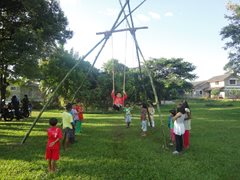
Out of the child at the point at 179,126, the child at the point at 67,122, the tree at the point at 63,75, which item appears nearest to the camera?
the child at the point at 179,126

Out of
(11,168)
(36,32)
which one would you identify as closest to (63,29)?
(36,32)

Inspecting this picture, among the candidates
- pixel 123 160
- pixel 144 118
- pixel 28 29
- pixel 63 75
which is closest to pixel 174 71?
pixel 63 75

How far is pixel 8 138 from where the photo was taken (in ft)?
48.8

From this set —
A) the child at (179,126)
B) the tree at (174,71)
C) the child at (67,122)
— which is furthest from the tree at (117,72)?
the child at (179,126)

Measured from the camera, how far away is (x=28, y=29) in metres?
23.9

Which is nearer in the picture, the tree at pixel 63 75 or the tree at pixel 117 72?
the tree at pixel 117 72

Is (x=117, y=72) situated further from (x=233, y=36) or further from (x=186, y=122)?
(x=186, y=122)

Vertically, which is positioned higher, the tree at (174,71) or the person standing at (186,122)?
the tree at (174,71)

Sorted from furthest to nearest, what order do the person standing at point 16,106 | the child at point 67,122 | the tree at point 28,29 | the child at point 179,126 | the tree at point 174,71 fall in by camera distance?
the tree at point 174,71, the person standing at point 16,106, the tree at point 28,29, the child at point 67,122, the child at point 179,126

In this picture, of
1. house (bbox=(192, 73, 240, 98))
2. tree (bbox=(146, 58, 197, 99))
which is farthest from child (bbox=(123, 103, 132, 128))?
house (bbox=(192, 73, 240, 98))

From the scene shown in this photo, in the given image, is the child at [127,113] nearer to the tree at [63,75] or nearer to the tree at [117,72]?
the tree at [117,72]

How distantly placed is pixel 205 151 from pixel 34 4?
15880 millimetres

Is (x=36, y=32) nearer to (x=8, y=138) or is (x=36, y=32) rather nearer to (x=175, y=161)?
(x=8, y=138)

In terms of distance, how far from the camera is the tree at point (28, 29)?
2241 cm
